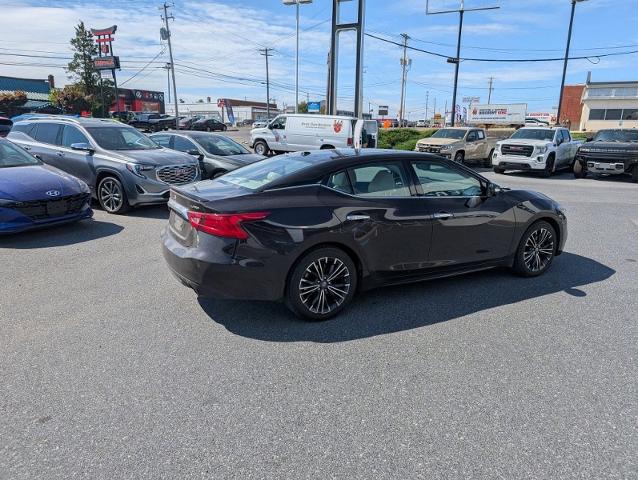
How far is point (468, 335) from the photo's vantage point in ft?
13.3

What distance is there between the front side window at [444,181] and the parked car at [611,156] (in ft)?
49.4

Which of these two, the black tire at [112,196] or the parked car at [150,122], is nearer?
the black tire at [112,196]

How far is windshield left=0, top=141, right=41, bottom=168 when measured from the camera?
7.59 metres

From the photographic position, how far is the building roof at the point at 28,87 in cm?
5394

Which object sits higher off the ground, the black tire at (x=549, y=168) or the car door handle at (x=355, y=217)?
the car door handle at (x=355, y=217)

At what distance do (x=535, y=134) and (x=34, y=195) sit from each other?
17.9 metres

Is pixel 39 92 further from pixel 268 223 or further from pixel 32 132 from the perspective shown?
pixel 268 223

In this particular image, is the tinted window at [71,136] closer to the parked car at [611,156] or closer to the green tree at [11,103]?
the parked car at [611,156]

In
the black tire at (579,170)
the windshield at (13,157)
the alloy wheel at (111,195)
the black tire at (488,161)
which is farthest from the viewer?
the black tire at (488,161)

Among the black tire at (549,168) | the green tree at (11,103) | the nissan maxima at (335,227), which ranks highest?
the green tree at (11,103)

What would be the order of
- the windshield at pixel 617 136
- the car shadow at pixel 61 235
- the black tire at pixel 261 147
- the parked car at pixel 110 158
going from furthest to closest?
the black tire at pixel 261 147 → the windshield at pixel 617 136 → the parked car at pixel 110 158 → the car shadow at pixel 61 235

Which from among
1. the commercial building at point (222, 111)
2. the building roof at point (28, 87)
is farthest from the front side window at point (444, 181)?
the commercial building at point (222, 111)

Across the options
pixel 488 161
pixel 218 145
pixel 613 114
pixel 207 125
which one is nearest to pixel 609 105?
pixel 613 114

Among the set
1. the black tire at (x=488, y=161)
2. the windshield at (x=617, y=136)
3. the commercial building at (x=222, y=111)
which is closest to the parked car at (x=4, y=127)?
the black tire at (x=488, y=161)
